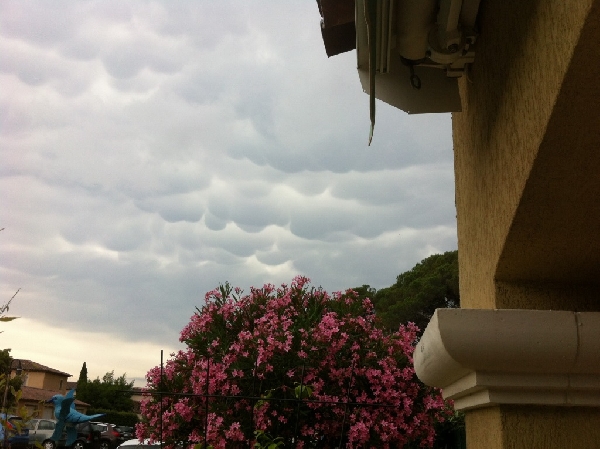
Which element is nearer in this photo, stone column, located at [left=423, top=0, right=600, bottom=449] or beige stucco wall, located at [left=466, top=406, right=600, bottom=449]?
stone column, located at [left=423, top=0, right=600, bottom=449]

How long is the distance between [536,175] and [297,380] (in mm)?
4472

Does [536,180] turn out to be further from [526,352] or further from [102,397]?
[102,397]

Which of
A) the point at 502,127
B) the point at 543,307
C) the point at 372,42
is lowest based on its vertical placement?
the point at 543,307

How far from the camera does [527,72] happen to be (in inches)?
53.0

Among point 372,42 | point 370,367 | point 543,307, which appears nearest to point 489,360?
point 543,307

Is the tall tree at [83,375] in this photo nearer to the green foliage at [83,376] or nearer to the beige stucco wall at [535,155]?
the green foliage at [83,376]

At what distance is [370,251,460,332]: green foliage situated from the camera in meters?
21.6

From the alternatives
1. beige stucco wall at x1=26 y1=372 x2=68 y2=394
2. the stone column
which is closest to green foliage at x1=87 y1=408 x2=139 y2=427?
beige stucco wall at x1=26 y1=372 x2=68 y2=394

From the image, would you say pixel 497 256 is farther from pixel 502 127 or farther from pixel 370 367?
pixel 370 367

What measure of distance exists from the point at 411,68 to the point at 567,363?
100 centimetres

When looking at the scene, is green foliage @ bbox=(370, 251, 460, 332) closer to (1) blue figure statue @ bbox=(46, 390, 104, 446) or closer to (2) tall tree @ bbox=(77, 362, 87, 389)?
(1) blue figure statue @ bbox=(46, 390, 104, 446)

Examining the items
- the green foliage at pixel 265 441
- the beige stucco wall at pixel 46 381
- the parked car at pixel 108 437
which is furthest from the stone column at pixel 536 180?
the beige stucco wall at pixel 46 381

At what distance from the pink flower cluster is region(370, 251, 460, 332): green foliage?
47.9 ft

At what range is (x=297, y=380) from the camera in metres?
5.52
